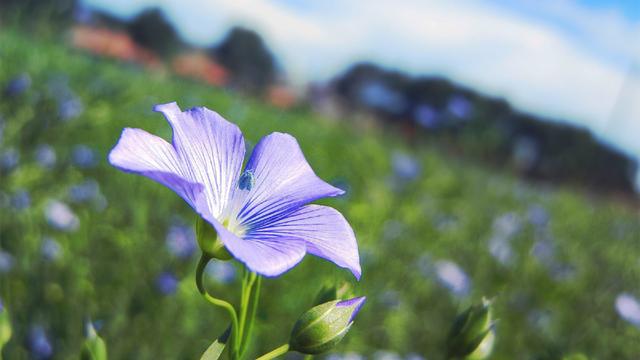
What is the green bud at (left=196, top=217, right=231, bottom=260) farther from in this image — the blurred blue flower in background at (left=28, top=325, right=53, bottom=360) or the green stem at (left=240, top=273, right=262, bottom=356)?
the blurred blue flower in background at (left=28, top=325, right=53, bottom=360)

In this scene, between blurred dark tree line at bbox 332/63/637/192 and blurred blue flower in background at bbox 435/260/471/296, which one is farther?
blurred dark tree line at bbox 332/63/637/192

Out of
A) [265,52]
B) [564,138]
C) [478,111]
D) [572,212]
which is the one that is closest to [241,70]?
[265,52]

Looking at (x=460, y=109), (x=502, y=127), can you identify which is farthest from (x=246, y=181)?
(x=502, y=127)

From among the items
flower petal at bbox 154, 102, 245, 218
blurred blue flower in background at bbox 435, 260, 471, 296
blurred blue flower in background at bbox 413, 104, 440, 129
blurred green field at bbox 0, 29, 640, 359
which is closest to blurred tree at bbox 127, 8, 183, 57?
blurred green field at bbox 0, 29, 640, 359

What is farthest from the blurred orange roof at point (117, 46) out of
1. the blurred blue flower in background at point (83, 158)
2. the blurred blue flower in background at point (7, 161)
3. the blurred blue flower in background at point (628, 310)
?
the blurred blue flower in background at point (628, 310)

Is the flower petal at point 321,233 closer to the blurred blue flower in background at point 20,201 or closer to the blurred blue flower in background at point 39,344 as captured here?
the blurred blue flower in background at point 39,344
